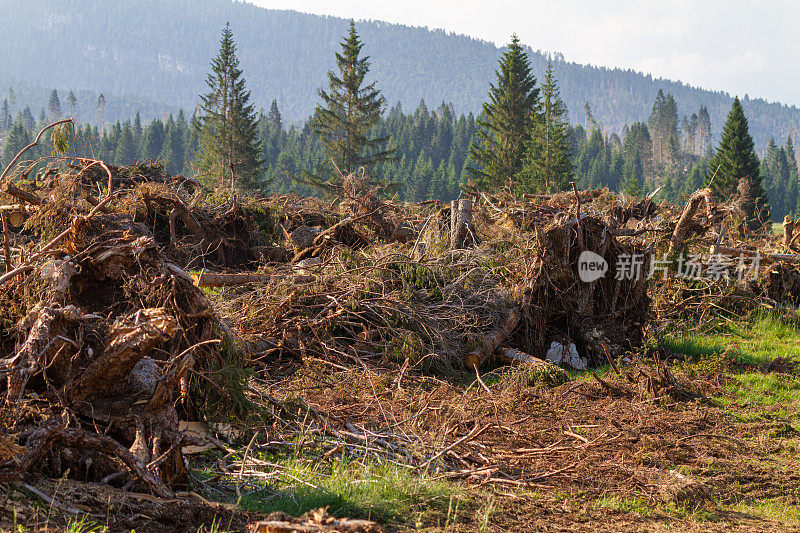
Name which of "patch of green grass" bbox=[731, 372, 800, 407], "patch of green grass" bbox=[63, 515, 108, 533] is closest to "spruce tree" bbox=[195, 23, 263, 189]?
"patch of green grass" bbox=[731, 372, 800, 407]

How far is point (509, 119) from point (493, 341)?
140ft

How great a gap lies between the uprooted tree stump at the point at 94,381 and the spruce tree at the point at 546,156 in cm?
4342

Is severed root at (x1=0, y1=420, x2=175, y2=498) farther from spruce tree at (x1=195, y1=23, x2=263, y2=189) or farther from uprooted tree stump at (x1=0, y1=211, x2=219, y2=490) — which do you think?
spruce tree at (x1=195, y1=23, x2=263, y2=189)

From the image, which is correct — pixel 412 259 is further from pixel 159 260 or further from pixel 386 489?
pixel 386 489

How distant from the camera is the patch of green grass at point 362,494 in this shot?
3545mm

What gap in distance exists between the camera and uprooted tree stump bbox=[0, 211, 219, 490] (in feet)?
11.0

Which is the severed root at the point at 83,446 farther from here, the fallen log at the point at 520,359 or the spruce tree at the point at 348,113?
the spruce tree at the point at 348,113

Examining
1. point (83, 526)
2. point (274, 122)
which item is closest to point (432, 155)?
point (274, 122)

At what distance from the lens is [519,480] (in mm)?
4383

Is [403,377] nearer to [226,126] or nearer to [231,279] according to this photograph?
[231,279]

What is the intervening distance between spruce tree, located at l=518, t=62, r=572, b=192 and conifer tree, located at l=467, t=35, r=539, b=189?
2.11 ft

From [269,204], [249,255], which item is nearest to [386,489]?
[249,255]

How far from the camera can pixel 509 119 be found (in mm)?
48938

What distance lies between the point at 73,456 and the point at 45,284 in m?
1.65
